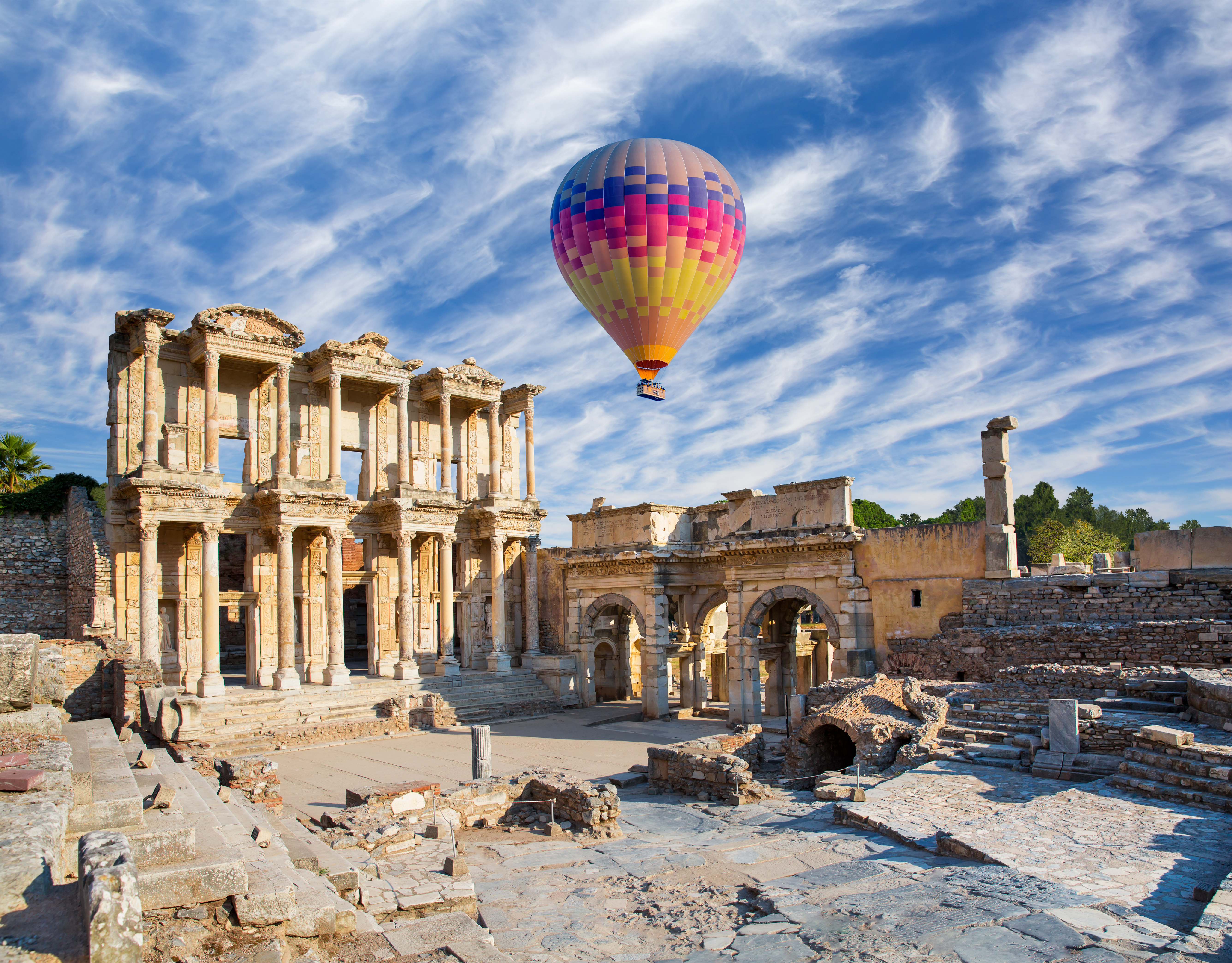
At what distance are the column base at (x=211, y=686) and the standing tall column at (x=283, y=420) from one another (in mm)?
6157

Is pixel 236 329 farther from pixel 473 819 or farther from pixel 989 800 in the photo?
pixel 989 800

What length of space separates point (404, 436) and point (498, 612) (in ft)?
21.9

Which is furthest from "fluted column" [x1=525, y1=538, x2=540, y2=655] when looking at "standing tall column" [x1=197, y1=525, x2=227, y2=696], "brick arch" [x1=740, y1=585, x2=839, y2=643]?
"standing tall column" [x1=197, y1=525, x2=227, y2=696]

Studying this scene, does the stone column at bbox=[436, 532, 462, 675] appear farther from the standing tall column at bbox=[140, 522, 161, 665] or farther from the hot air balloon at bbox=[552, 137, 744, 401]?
the hot air balloon at bbox=[552, 137, 744, 401]

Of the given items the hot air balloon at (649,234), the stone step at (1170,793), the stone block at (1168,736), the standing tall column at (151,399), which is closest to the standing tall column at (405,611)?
the standing tall column at (151,399)

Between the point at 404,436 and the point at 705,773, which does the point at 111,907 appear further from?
the point at 404,436

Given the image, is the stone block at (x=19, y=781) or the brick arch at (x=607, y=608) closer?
the stone block at (x=19, y=781)

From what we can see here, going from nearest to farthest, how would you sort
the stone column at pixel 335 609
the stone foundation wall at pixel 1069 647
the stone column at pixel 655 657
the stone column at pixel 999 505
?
the stone foundation wall at pixel 1069 647 < the stone column at pixel 999 505 < the stone column at pixel 335 609 < the stone column at pixel 655 657

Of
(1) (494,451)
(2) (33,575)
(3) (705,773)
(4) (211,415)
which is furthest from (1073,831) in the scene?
(2) (33,575)

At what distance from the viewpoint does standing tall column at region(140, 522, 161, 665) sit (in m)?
22.6

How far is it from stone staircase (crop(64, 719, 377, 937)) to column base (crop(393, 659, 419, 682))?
52.9 ft

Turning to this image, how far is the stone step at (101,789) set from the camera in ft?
25.4

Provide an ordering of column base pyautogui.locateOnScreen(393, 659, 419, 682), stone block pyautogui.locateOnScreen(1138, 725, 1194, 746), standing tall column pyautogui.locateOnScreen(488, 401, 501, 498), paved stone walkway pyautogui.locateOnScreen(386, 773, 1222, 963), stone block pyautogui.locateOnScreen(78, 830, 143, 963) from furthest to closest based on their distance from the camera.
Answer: standing tall column pyautogui.locateOnScreen(488, 401, 501, 498)
column base pyautogui.locateOnScreen(393, 659, 419, 682)
stone block pyautogui.locateOnScreen(1138, 725, 1194, 746)
paved stone walkway pyautogui.locateOnScreen(386, 773, 1222, 963)
stone block pyautogui.locateOnScreen(78, 830, 143, 963)

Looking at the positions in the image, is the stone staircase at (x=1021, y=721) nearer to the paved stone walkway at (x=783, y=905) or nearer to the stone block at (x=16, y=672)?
the paved stone walkway at (x=783, y=905)
